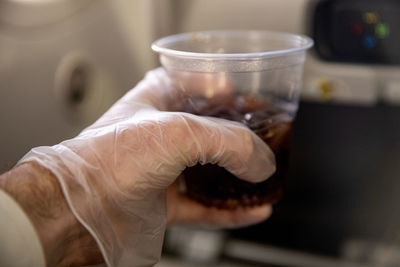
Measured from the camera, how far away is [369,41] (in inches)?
32.2

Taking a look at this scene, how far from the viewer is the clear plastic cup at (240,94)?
1.90 feet

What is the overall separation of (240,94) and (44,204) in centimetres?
39

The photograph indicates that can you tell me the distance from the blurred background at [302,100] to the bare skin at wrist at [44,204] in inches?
12.4

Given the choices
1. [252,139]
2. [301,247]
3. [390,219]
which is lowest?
[301,247]

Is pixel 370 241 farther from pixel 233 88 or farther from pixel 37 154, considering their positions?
pixel 37 154

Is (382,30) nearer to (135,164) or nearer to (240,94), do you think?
(240,94)

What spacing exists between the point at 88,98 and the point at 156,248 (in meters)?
0.53

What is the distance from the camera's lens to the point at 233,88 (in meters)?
0.71

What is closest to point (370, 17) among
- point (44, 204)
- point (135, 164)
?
point (135, 164)

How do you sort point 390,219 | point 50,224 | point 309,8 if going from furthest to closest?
1. point 390,219
2. point 309,8
3. point 50,224

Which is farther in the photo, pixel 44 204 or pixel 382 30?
pixel 382 30

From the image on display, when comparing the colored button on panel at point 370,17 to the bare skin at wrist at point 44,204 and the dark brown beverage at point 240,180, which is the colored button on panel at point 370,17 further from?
the bare skin at wrist at point 44,204

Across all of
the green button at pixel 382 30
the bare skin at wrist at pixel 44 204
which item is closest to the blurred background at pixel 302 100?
the green button at pixel 382 30

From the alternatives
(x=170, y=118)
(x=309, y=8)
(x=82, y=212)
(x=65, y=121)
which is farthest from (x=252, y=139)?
(x=65, y=121)
